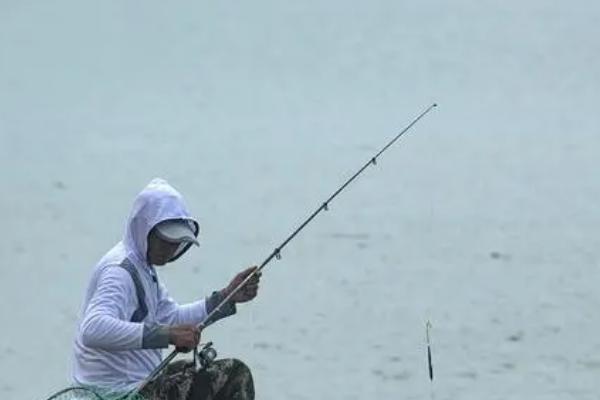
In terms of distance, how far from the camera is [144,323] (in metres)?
3.38

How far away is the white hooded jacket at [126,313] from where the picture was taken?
10.8 feet

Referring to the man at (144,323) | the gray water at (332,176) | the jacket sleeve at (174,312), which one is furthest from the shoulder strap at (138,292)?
the gray water at (332,176)

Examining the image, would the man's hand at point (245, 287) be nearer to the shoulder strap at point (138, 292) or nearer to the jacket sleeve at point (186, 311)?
the jacket sleeve at point (186, 311)

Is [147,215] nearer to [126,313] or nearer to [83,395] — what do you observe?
[126,313]

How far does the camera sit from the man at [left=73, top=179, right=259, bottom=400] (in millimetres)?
3285

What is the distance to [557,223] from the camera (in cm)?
700

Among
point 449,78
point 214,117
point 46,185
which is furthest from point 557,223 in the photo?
point 46,185

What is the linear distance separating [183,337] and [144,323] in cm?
14

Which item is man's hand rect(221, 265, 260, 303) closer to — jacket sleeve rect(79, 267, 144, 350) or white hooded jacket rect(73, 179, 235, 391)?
white hooded jacket rect(73, 179, 235, 391)

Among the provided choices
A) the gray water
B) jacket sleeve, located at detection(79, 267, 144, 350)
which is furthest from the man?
the gray water

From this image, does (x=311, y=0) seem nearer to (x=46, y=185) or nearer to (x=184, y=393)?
(x=46, y=185)

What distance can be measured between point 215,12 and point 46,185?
5.32 ft

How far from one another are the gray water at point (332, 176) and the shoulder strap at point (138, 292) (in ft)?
6.86

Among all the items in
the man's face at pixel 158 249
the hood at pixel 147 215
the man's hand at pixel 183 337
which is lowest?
the man's hand at pixel 183 337
